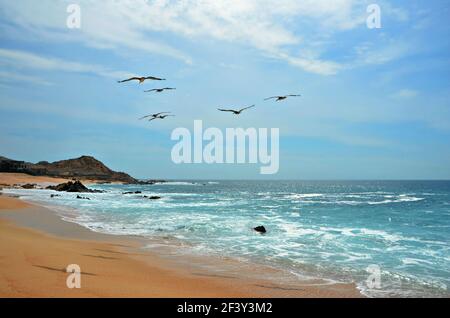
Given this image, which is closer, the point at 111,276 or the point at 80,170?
the point at 111,276

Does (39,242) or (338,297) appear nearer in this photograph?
(338,297)

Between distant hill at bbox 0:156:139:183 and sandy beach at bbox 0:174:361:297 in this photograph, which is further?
distant hill at bbox 0:156:139:183

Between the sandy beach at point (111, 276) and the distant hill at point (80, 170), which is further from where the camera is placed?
the distant hill at point (80, 170)

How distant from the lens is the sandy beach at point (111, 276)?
24.0 feet

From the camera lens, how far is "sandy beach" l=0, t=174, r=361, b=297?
7324 mm

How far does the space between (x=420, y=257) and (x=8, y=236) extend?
50.2 ft

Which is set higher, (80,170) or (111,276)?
(80,170)

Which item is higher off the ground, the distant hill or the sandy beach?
the distant hill

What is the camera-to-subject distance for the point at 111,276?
8875mm
